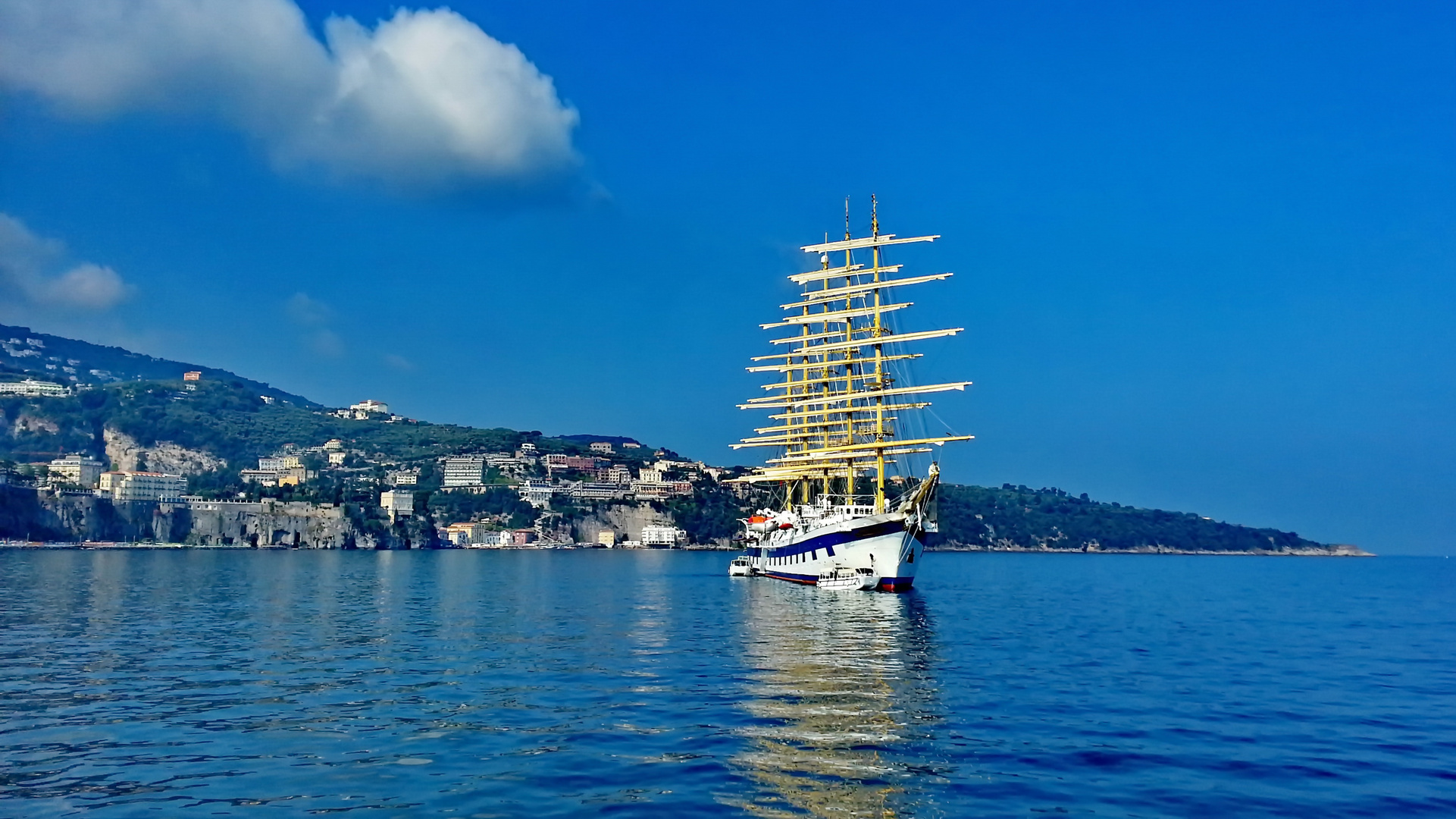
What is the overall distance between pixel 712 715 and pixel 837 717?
2.74 meters

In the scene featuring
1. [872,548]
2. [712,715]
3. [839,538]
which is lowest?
[712,715]

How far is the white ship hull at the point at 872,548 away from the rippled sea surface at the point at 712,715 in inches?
593

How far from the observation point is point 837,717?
21.6 metres

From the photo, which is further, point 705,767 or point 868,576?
point 868,576

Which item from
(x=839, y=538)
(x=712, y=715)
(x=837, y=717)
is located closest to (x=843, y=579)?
(x=839, y=538)

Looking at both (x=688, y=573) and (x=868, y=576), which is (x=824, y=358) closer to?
(x=688, y=573)

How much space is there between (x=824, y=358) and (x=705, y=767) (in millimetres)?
95389

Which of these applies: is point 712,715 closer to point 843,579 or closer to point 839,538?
point 843,579

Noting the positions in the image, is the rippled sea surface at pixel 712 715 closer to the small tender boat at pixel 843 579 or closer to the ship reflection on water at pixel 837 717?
the ship reflection on water at pixel 837 717

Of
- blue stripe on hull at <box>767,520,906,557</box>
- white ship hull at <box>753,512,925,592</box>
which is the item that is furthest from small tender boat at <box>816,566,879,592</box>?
blue stripe on hull at <box>767,520,906,557</box>

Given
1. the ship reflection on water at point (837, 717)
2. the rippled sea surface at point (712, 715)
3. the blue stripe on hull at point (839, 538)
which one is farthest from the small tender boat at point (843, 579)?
the ship reflection on water at point (837, 717)

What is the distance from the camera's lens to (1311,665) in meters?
33.2

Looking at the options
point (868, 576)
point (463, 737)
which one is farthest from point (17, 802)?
point (868, 576)

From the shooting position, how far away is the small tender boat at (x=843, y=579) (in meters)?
67.1
